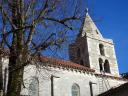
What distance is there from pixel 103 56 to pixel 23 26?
83.3 feet

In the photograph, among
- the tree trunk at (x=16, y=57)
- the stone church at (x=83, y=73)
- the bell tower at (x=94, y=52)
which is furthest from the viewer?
the bell tower at (x=94, y=52)

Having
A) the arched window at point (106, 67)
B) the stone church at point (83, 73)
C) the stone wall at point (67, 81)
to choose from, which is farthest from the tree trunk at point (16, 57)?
the arched window at point (106, 67)

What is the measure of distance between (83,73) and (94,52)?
555 cm

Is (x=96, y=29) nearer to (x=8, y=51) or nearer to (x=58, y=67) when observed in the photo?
(x=58, y=67)

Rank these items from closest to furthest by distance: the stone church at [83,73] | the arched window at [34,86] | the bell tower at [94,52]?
the arched window at [34,86]
the stone church at [83,73]
the bell tower at [94,52]

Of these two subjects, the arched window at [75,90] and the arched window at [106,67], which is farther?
the arched window at [106,67]

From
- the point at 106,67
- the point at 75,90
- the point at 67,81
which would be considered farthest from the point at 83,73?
the point at 106,67

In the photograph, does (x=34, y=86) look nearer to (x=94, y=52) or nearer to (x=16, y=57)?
(x=94, y=52)

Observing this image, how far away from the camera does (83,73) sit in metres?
29.5

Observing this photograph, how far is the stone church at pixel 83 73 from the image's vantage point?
25.5m

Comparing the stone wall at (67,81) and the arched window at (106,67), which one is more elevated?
the arched window at (106,67)

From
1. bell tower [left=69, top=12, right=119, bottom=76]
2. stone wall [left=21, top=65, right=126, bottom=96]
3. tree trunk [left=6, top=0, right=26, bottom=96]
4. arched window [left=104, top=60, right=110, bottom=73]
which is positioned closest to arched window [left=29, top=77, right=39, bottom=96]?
→ stone wall [left=21, top=65, right=126, bottom=96]

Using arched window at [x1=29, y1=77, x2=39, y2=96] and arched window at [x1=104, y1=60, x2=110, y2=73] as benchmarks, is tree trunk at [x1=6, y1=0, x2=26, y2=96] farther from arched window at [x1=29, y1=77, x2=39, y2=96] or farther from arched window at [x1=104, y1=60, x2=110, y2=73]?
arched window at [x1=104, y1=60, x2=110, y2=73]

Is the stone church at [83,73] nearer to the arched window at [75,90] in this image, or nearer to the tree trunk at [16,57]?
the arched window at [75,90]
